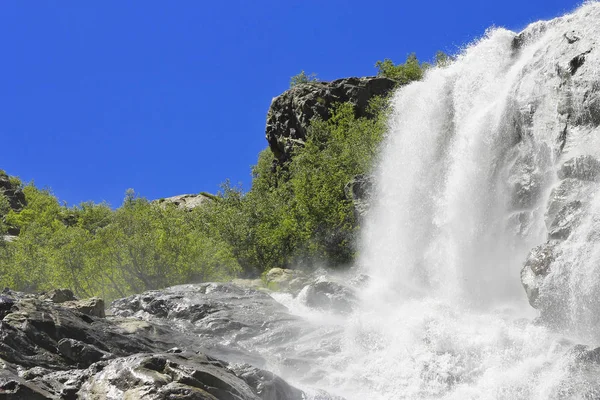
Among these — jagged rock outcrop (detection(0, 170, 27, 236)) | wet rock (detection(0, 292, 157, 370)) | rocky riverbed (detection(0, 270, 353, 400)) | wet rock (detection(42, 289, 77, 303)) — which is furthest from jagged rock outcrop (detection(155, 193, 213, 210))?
wet rock (detection(0, 292, 157, 370))

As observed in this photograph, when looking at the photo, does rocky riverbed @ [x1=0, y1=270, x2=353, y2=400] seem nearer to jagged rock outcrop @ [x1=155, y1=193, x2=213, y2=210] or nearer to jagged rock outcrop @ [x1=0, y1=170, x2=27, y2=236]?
jagged rock outcrop @ [x1=155, y1=193, x2=213, y2=210]

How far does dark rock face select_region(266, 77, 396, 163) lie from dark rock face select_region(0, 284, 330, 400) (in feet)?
129

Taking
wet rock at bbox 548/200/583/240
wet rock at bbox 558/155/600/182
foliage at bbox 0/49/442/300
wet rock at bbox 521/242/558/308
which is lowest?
wet rock at bbox 521/242/558/308

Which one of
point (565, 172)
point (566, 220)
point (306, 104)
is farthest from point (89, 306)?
point (306, 104)

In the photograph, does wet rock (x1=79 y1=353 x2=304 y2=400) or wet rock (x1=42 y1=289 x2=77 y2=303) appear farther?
wet rock (x1=42 y1=289 x2=77 y2=303)

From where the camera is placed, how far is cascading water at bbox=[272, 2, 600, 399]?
19.8 metres

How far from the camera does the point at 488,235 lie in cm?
2928

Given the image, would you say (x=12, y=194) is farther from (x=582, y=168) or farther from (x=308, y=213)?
(x=582, y=168)

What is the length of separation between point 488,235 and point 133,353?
17.7m

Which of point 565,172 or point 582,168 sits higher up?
point 565,172

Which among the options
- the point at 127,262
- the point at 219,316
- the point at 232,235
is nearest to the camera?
the point at 219,316

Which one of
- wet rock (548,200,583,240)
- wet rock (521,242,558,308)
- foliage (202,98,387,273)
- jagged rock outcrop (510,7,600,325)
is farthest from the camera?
foliage (202,98,387,273)

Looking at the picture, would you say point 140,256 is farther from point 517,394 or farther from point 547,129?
point 517,394

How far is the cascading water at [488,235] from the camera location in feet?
65.1
